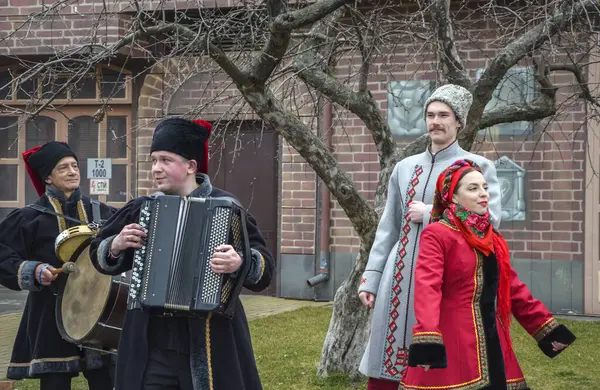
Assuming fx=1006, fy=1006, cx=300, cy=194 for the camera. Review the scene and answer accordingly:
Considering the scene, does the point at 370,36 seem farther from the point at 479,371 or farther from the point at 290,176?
the point at 290,176

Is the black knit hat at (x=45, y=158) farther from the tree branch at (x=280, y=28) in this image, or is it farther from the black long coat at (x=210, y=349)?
the black long coat at (x=210, y=349)

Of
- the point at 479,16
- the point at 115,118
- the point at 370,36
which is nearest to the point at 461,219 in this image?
the point at 370,36

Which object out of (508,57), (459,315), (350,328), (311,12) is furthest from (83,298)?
(508,57)

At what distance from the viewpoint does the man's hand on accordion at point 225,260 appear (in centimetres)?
405

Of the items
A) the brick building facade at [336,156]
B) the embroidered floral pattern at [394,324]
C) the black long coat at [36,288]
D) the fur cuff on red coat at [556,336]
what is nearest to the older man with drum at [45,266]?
the black long coat at [36,288]

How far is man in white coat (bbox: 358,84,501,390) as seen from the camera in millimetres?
4914

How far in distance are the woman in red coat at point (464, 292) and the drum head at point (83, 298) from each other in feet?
6.97

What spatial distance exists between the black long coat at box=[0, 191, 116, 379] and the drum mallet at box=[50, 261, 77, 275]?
11cm

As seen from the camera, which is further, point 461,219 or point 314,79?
point 314,79

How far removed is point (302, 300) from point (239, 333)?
31.0 ft

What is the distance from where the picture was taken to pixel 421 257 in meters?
4.46

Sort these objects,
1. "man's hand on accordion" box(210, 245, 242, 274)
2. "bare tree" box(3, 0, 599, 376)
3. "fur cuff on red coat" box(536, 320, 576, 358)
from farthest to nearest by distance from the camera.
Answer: "bare tree" box(3, 0, 599, 376), "fur cuff on red coat" box(536, 320, 576, 358), "man's hand on accordion" box(210, 245, 242, 274)

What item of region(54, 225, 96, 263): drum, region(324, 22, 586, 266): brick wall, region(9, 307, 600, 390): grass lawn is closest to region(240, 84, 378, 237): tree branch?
region(9, 307, 600, 390): grass lawn

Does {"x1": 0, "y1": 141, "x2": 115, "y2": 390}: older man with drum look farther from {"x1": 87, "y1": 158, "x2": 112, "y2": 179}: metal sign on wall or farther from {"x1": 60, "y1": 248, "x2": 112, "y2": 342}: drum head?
{"x1": 87, "y1": 158, "x2": 112, "y2": 179}: metal sign on wall
